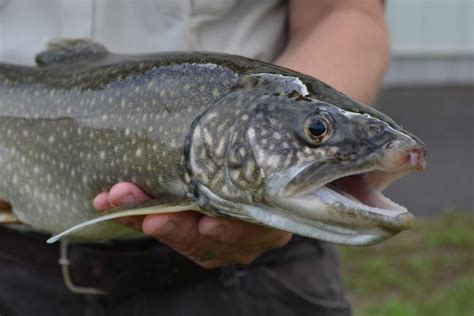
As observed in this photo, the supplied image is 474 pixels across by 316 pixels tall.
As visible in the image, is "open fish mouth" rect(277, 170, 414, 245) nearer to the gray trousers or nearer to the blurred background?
the gray trousers

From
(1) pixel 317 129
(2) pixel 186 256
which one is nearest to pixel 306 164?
(1) pixel 317 129

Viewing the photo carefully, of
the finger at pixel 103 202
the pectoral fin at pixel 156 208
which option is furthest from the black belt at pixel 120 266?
the pectoral fin at pixel 156 208

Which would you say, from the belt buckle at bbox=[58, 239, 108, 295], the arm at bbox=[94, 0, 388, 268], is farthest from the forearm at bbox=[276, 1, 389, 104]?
the belt buckle at bbox=[58, 239, 108, 295]

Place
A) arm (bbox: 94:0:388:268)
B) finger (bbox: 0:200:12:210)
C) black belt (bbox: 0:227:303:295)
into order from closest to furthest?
arm (bbox: 94:0:388:268) → black belt (bbox: 0:227:303:295) → finger (bbox: 0:200:12:210)

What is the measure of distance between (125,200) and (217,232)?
22 cm

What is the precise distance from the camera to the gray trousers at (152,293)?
8.16 ft

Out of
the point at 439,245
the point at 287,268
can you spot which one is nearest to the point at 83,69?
the point at 287,268

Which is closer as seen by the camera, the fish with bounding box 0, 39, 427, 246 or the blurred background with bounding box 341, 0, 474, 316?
the fish with bounding box 0, 39, 427, 246

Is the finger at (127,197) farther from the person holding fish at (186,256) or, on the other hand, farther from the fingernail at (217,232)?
the person holding fish at (186,256)

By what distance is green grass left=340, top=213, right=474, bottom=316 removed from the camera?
5.09 metres

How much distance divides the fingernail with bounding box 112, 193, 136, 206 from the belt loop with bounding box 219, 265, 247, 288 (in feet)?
1.48

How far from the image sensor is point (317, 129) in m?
1.91

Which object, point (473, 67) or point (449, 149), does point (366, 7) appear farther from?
point (473, 67)

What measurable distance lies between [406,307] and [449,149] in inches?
140
